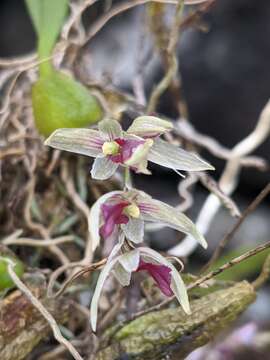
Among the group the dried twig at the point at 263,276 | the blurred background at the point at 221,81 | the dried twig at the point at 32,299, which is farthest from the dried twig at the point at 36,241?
the blurred background at the point at 221,81

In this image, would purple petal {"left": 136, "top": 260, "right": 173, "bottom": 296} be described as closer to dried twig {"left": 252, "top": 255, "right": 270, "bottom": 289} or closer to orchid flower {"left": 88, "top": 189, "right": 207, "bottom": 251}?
orchid flower {"left": 88, "top": 189, "right": 207, "bottom": 251}

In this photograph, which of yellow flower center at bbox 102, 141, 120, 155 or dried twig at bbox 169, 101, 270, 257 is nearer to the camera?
yellow flower center at bbox 102, 141, 120, 155

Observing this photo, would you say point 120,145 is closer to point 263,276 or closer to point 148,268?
point 148,268

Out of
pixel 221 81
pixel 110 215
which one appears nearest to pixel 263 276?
pixel 110 215

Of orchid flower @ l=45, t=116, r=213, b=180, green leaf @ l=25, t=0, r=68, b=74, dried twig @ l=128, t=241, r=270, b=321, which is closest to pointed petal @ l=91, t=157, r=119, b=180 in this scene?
orchid flower @ l=45, t=116, r=213, b=180

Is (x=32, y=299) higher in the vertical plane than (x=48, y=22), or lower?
lower

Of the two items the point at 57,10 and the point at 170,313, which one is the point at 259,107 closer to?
the point at 57,10

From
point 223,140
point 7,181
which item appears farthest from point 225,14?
point 7,181
